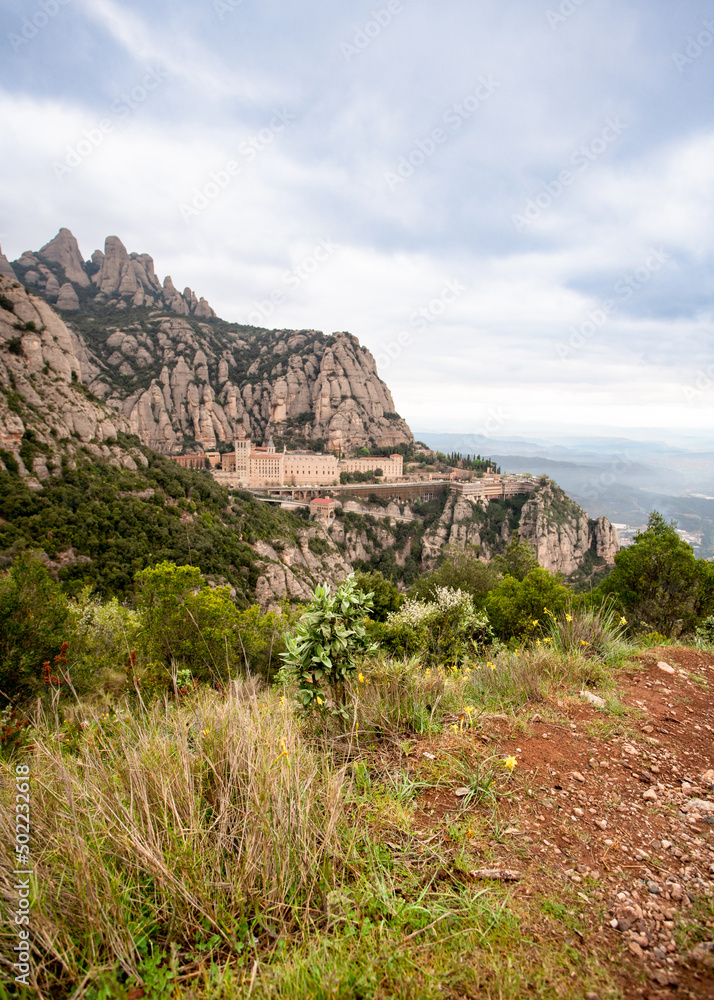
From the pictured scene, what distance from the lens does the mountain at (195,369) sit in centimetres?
7781

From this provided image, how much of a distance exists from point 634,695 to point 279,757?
11.2 ft

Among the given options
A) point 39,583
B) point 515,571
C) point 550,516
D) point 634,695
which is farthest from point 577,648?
point 550,516

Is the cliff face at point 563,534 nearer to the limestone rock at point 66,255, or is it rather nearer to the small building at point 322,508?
the small building at point 322,508

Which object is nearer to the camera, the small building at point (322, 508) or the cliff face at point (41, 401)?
the cliff face at point (41, 401)

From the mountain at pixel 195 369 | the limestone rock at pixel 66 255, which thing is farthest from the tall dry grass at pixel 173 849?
the limestone rock at pixel 66 255

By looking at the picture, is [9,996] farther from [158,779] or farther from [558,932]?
[558,932]

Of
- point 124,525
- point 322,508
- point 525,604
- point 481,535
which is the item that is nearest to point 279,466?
point 322,508

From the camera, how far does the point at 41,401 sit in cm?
2816

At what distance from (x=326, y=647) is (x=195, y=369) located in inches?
3583

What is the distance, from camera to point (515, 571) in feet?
69.6

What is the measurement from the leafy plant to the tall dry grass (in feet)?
3.65

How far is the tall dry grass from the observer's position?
1438 mm

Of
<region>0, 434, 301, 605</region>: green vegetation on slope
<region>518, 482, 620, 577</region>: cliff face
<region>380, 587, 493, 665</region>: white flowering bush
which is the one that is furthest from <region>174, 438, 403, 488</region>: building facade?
<region>380, 587, 493, 665</region>: white flowering bush

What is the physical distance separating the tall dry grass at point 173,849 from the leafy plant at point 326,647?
111cm
